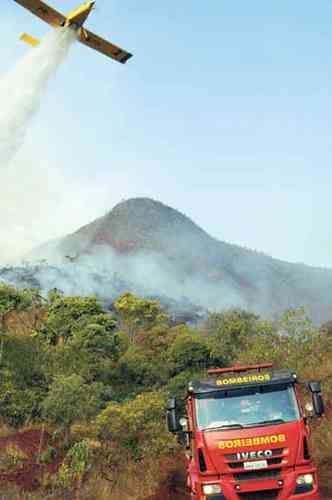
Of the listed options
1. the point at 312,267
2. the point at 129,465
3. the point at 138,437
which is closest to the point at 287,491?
the point at 129,465

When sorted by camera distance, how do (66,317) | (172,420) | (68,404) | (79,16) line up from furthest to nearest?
(66,317)
(68,404)
(79,16)
(172,420)

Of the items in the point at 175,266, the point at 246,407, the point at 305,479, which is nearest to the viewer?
the point at 305,479

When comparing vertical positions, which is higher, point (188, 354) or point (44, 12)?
point (44, 12)

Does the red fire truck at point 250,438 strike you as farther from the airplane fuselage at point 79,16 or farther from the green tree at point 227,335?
the green tree at point 227,335

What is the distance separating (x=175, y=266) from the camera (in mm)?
129250

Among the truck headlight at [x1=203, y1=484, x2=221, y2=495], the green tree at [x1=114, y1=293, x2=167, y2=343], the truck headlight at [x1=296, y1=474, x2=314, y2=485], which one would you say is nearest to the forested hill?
the green tree at [x1=114, y1=293, x2=167, y2=343]

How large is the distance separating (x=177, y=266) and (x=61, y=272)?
44.1 m

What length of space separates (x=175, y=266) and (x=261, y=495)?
119830 mm

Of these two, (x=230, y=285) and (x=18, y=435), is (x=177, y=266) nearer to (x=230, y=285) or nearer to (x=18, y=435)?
(x=230, y=285)

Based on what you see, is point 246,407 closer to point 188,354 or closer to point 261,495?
point 261,495

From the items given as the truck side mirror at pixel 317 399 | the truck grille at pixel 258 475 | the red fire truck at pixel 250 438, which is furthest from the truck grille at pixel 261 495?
the truck side mirror at pixel 317 399

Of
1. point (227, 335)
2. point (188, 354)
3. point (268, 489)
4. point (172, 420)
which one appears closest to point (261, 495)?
point (268, 489)

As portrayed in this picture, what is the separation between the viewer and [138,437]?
1886 centimetres

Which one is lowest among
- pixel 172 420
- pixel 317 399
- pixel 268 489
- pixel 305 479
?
pixel 268 489
